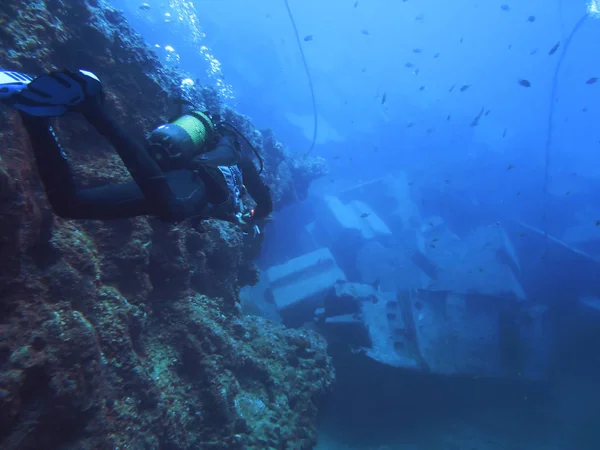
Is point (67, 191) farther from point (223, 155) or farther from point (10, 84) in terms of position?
point (223, 155)

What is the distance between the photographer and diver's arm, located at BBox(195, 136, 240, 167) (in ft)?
8.63

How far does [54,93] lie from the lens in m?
1.80

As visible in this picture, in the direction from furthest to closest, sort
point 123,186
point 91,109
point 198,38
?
point 198,38 → point 123,186 → point 91,109

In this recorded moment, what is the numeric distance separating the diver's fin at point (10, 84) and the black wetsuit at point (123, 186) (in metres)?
0.17

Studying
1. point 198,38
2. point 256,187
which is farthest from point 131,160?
point 198,38

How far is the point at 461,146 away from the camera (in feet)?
137

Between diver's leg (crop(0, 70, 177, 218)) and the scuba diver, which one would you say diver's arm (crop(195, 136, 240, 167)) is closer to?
the scuba diver

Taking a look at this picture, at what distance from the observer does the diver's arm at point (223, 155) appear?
8.63 feet

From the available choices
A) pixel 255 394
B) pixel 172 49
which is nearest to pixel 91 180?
pixel 255 394

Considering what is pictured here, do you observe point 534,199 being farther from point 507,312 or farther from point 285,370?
point 285,370

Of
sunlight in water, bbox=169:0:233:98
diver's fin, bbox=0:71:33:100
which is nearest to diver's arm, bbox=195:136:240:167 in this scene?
diver's fin, bbox=0:71:33:100

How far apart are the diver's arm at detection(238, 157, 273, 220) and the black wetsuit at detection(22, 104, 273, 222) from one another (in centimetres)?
62

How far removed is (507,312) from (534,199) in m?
19.2

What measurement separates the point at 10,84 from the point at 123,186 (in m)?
0.83
